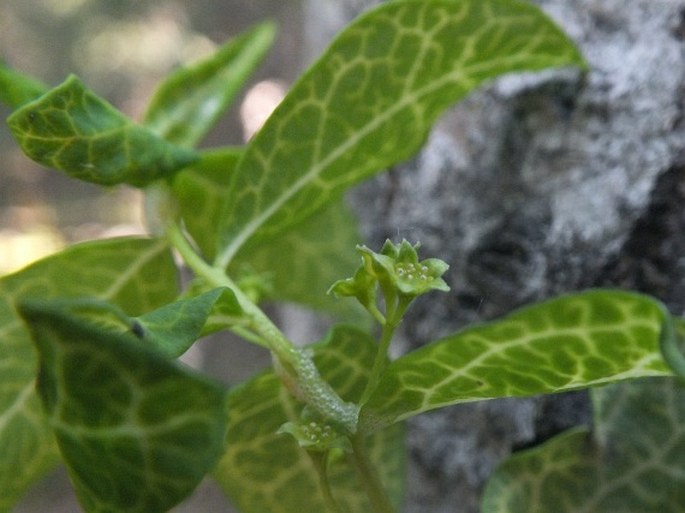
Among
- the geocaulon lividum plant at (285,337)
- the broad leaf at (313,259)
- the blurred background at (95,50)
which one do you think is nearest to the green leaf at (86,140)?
the geocaulon lividum plant at (285,337)

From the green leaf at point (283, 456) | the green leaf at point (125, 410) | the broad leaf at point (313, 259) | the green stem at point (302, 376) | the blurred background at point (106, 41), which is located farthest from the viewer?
the blurred background at point (106, 41)

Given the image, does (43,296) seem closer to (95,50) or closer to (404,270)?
(404,270)

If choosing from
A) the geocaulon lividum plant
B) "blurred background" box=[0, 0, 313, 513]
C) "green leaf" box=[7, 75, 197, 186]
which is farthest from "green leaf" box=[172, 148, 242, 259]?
"blurred background" box=[0, 0, 313, 513]

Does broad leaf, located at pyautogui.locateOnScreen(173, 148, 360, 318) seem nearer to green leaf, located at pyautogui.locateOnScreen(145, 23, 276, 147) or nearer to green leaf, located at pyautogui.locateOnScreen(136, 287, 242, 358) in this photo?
green leaf, located at pyautogui.locateOnScreen(145, 23, 276, 147)

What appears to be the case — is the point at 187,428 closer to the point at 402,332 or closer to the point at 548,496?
the point at 548,496

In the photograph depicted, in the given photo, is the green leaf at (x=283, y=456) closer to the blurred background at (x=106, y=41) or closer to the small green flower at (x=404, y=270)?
the small green flower at (x=404, y=270)
